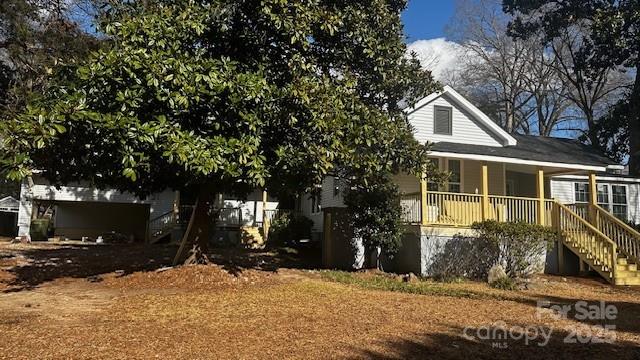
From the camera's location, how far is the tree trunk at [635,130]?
2802 cm

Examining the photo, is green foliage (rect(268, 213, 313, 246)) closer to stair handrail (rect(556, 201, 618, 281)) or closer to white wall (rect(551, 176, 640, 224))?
white wall (rect(551, 176, 640, 224))

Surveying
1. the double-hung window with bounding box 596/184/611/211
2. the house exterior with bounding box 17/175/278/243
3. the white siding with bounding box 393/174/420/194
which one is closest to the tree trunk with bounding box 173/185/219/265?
the white siding with bounding box 393/174/420/194

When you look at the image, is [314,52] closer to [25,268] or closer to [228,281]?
[228,281]

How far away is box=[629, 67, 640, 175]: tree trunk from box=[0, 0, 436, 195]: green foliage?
19.3 meters

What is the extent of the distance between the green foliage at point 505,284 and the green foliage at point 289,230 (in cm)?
1091

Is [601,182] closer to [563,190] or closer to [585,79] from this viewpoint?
[563,190]

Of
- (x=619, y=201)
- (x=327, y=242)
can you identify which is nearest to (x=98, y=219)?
(x=327, y=242)

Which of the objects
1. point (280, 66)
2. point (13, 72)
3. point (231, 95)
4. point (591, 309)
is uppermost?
point (13, 72)

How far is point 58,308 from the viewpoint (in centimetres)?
993

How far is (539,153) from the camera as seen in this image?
1891 cm

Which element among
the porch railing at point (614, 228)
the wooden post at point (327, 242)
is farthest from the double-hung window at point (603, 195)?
the wooden post at point (327, 242)

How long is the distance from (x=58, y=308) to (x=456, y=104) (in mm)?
14883

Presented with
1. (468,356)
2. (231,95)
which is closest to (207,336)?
(468,356)

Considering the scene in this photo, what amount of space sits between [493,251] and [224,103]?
29.5ft
